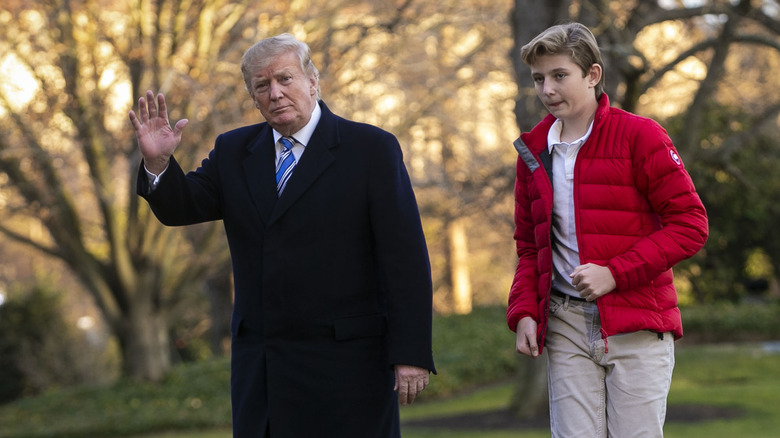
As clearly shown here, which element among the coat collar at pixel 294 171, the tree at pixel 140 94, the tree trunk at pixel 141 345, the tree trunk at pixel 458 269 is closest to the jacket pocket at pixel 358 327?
the coat collar at pixel 294 171

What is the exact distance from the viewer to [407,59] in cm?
1789

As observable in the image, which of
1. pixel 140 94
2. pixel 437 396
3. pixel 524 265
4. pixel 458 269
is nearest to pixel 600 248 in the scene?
pixel 524 265

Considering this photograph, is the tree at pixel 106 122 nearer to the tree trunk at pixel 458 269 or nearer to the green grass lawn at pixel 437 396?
the green grass lawn at pixel 437 396

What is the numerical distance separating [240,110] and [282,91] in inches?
380

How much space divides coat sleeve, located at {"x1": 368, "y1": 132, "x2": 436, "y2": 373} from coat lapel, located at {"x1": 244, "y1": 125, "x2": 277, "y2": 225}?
359mm

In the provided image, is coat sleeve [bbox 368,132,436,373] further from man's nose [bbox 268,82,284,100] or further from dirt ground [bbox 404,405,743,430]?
dirt ground [bbox 404,405,743,430]

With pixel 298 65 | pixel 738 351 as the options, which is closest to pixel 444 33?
pixel 738 351

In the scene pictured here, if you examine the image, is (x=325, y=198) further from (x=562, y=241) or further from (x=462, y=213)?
(x=462, y=213)

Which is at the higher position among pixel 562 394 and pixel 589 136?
pixel 589 136

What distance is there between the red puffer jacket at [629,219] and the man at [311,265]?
47 centimetres

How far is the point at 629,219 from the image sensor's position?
11.0 ft

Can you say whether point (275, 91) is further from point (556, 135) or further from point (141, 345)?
point (141, 345)

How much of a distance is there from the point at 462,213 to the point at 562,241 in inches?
319

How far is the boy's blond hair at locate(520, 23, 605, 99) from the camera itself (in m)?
3.35
